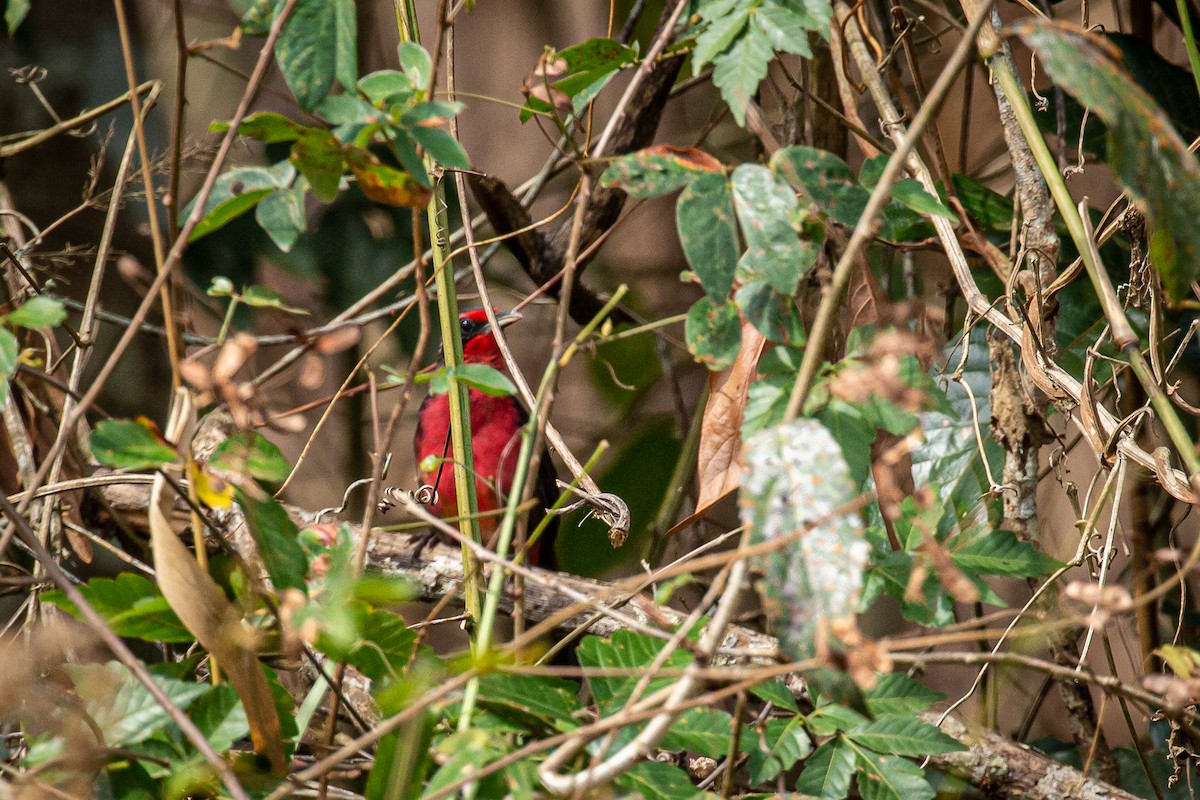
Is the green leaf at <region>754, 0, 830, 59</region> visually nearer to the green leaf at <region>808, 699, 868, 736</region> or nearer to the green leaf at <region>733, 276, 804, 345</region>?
the green leaf at <region>733, 276, 804, 345</region>

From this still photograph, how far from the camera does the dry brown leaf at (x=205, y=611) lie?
3.08ft

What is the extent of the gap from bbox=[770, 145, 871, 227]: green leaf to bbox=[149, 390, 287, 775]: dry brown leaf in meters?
0.59

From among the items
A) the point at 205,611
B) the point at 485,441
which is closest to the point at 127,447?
the point at 205,611

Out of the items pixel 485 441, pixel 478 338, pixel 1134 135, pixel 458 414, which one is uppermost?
pixel 1134 135

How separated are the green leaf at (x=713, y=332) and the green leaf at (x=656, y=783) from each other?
15.6 inches

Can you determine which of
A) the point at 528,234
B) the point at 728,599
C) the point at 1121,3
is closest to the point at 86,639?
the point at 728,599

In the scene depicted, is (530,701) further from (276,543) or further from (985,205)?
(985,205)

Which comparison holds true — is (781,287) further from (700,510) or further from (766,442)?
(700,510)

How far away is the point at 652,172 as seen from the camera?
3.14ft

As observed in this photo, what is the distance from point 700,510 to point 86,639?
2.75ft

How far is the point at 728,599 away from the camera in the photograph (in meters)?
0.75

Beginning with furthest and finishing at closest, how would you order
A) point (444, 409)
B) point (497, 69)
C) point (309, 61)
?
point (497, 69)
point (444, 409)
point (309, 61)

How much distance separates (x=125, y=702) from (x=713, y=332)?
2.17ft

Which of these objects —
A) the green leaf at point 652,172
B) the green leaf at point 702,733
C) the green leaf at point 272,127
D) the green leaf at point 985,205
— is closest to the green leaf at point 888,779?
the green leaf at point 702,733
